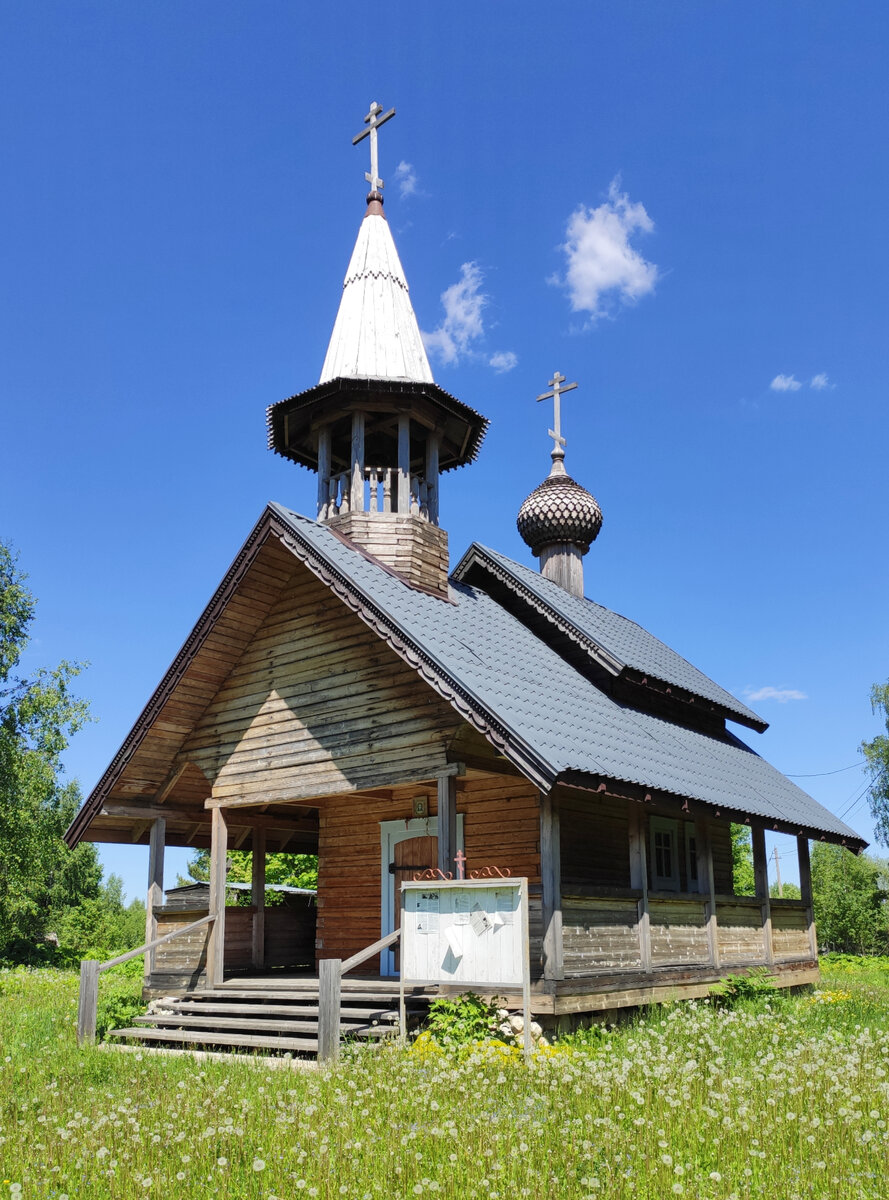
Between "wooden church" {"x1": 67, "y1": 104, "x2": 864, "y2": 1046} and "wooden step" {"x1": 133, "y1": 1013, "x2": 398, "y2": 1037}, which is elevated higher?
"wooden church" {"x1": 67, "y1": 104, "x2": 864, "y2": 1046}

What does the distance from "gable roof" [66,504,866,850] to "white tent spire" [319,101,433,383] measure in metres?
3.80

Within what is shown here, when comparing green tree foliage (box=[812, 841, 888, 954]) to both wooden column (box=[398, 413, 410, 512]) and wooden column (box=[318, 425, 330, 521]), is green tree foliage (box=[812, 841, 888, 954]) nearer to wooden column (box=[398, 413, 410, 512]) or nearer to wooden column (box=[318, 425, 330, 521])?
wooden column (box=[398, 413, 410, 512])

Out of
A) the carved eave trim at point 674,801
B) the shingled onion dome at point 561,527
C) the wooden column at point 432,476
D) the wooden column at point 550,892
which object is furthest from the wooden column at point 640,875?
the shingled onion dome at point 561,527

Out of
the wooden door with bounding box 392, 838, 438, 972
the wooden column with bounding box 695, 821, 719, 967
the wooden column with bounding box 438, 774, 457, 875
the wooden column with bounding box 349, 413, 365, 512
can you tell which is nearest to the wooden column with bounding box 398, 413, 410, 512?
the wooden column with bounding box 349, 413, 365, 512

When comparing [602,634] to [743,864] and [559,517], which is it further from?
[743,864]

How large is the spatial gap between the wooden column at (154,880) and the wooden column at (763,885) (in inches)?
374

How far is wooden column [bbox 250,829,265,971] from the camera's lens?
17.5 metres

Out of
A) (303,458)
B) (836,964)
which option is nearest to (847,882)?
(836,964)

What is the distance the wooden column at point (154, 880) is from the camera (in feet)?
52.6

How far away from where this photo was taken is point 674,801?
1378 cm

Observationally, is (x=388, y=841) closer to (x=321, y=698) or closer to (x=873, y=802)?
(x=321, y=698)

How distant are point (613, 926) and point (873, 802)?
3542cm

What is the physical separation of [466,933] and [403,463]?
801 centimetres

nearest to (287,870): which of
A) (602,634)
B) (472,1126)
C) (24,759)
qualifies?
(24,759)
